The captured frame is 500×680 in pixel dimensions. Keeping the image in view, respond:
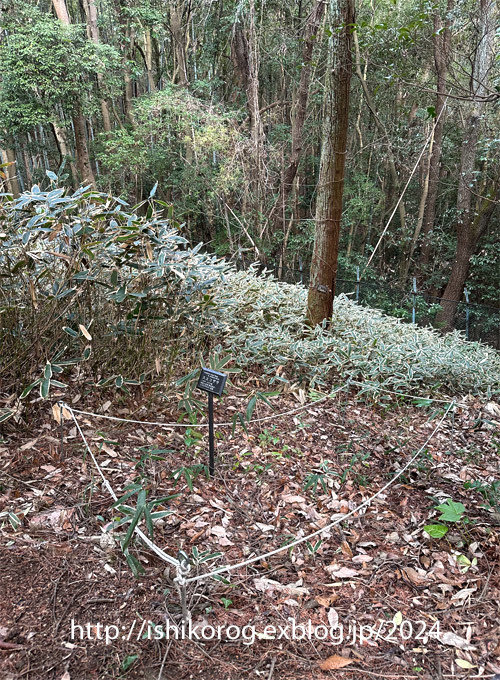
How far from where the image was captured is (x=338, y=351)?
311cm

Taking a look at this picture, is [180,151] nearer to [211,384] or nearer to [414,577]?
[211,384]

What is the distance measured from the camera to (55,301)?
1841mm

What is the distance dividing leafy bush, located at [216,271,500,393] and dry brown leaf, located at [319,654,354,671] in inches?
66.5

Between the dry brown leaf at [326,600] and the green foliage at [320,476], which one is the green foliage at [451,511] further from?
the dry brown leaf at [326,600]

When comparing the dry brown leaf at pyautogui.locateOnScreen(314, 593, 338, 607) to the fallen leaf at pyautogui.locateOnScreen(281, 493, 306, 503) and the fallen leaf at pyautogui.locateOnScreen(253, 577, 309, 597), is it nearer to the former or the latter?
the fallen leaf at pyautogui.locateOnScreen(253, 577, 309, 597)

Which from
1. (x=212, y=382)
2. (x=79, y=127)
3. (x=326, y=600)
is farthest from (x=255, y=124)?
(x=326, y=600)

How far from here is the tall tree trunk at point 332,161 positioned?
3125mm

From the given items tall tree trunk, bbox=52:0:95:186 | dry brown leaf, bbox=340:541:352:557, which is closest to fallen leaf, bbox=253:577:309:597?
dry brown leaf, bbox=340:541:352:557

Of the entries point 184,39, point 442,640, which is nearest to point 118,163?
point 184,39

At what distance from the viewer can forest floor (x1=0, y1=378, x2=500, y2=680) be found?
117 cm

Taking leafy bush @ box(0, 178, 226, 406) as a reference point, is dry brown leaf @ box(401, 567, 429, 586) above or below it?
below

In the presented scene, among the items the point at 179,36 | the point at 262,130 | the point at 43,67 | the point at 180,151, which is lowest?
the point at 180,151

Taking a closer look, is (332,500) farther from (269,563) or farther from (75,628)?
(75,628)

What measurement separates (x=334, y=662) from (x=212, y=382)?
38.2 inches
